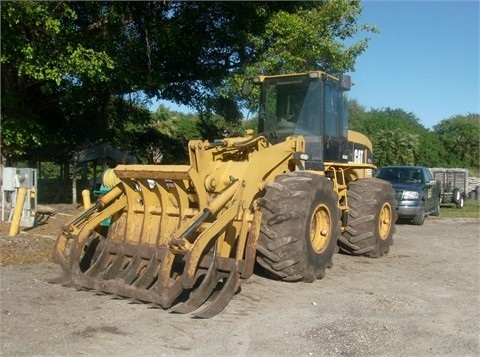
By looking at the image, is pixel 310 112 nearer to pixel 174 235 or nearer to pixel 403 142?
pixel 174 235

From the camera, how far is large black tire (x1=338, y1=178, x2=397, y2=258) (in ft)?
32.6

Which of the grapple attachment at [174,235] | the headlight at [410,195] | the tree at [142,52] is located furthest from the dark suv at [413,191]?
the grapple attachment at [174,235]

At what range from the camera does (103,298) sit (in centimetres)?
687

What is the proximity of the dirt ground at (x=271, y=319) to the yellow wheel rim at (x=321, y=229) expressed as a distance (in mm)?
495

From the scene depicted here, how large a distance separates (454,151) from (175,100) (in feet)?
148

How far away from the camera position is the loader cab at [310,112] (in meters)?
9.39

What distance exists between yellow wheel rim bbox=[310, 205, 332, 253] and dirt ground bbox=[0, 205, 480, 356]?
50cm

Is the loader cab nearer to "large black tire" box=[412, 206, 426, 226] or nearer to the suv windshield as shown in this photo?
"large black tire" box=[412, 206, 426, 226]

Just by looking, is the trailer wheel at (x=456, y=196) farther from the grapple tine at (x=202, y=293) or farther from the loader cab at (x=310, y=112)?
the grapple tine at (x=202, y=293)

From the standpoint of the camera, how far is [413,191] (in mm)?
17734

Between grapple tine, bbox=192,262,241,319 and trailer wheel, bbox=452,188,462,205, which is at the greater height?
trailer wheel, bbox=452,188,462,205

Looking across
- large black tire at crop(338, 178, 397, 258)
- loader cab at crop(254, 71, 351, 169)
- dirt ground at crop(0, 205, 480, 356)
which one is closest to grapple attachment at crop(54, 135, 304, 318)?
dirt ground at crop(0, 205, 480, 356)

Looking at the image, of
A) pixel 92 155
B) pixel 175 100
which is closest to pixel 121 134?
pixel 92 155

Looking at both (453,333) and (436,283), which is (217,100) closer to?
(436,283)
